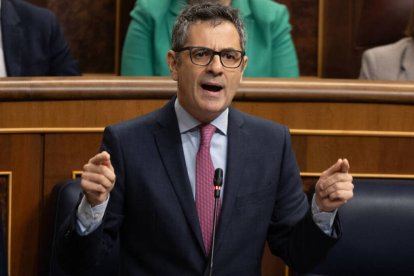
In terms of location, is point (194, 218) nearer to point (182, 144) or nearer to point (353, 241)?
point (182, 144)

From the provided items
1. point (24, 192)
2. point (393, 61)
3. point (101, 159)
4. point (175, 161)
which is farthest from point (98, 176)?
point (393, 61)

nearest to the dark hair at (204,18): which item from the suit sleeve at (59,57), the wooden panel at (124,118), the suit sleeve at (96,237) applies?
the suit sleeve at (96,237)

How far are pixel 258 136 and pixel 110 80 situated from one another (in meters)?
0.30

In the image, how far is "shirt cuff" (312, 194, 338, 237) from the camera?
92cm

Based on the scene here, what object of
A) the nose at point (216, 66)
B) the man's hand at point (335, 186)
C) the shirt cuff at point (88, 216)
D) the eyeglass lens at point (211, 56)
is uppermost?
the eyeglass lens at point (211, 56)

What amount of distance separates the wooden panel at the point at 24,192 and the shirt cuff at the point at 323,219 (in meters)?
0.42

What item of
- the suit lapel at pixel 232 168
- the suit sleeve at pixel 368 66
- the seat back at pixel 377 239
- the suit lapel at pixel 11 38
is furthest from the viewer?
the suit sleeve at pixel 368 66

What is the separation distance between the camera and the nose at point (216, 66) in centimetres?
92

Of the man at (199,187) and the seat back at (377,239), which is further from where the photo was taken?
the seat back at (377,239)

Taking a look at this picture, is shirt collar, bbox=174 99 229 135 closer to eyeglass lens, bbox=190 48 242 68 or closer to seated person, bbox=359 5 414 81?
eyeglass lens, bbox=190 48 242 68

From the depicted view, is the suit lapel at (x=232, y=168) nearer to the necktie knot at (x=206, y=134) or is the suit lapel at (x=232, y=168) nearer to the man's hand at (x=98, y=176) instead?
the necktie knot at (x=206, y=134)

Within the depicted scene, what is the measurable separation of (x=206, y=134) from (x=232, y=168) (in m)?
0.04

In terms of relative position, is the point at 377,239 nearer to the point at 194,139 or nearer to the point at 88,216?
the point at 194,139

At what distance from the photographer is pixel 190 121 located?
969 millimetres
